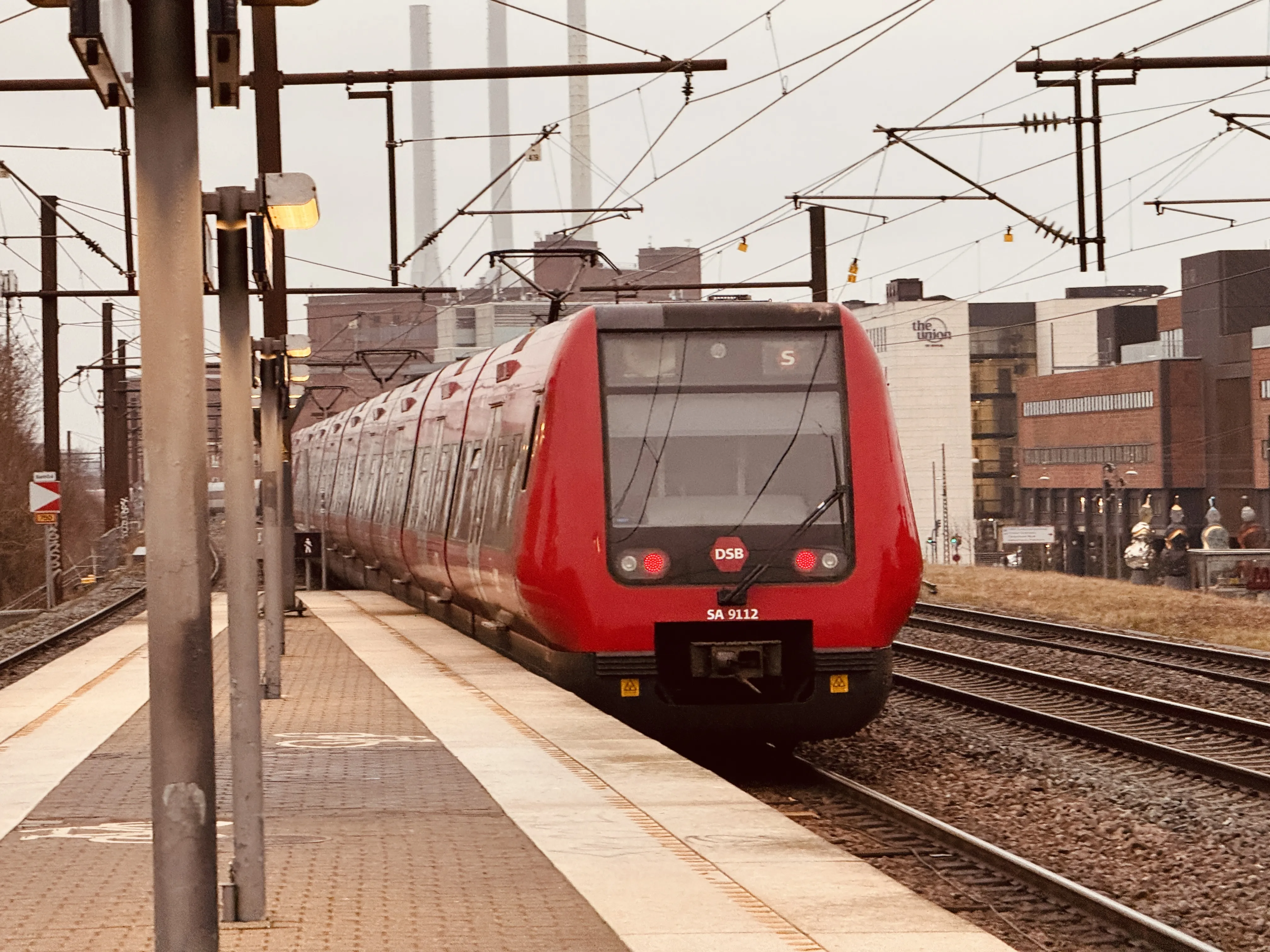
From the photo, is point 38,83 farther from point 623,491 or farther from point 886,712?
point 886,712

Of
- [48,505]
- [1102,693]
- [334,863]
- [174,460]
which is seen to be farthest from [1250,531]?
[174,460]

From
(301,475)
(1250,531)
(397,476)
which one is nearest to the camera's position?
(397,476)

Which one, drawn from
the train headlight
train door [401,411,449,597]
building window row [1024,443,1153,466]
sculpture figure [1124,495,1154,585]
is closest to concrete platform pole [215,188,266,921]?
the train headlight

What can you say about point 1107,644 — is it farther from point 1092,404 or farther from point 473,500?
point 1092,404

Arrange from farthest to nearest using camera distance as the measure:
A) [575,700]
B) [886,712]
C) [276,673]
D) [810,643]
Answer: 1. [886,712]
2. [276,673]
3. [575,700]
4. [810,643]

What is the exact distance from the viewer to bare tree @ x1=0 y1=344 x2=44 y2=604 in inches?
2077

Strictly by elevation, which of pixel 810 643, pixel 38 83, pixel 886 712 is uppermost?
pixel 38 83

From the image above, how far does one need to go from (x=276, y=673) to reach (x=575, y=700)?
2.63 meters

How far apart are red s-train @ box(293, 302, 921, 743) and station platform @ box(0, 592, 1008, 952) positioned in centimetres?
67

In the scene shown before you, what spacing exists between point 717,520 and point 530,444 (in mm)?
1562

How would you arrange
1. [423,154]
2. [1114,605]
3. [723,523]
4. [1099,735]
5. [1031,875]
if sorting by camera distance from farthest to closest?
[423,154], [1114,605], [1099,735], [723,523], [1031,875]

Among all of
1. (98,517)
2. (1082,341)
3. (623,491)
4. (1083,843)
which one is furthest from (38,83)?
(1082,341)

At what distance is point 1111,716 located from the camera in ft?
50.5

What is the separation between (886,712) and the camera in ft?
52.3
